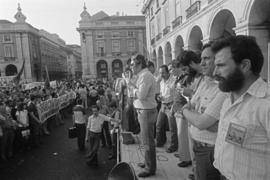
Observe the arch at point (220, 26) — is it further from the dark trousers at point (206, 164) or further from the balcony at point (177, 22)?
the dark trousers at point (206, 164)

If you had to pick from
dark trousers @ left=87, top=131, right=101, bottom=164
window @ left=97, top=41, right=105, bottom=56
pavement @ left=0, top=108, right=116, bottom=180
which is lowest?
pavement @ left=0, top=108, right=116, bottom=180

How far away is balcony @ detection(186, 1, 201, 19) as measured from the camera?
12188 millimetres

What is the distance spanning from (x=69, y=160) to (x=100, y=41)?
43.9 meters

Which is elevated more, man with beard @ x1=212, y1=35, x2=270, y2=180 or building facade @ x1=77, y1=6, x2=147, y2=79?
building facade @ x1=77, y1=6, x2=147, y2=79

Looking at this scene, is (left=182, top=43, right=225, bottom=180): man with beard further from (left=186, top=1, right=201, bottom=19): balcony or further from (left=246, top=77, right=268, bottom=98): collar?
(left=186, top=1, right=201, bottom=19): balcony

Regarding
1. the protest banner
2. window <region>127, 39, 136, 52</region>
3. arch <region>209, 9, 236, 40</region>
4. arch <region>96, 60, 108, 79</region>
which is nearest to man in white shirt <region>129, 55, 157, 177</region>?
the protest banner

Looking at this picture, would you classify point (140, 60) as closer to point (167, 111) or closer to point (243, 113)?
point (167, 111)

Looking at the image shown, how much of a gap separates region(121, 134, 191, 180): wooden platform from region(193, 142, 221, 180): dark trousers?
1763mm

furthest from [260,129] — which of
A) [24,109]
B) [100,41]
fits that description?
[100,41]

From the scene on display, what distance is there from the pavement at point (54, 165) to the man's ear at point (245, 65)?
458cm

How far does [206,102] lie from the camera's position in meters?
1.99

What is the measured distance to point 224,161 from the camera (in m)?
1.54

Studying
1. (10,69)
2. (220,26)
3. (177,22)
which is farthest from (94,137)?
(10,69)

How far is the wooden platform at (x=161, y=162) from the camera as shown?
12.5ft
